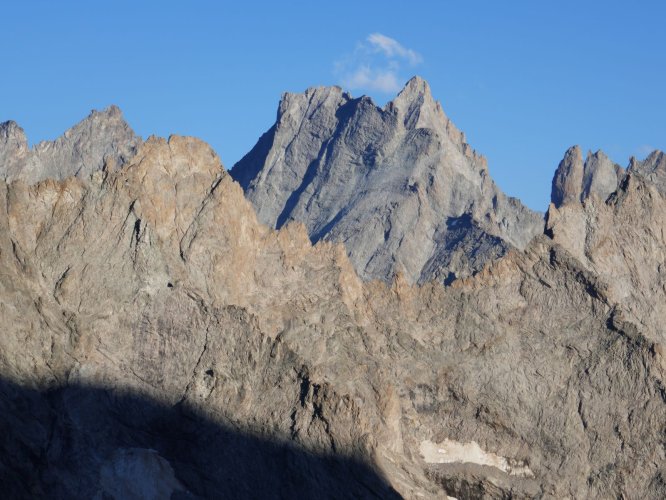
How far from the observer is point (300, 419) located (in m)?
86.1

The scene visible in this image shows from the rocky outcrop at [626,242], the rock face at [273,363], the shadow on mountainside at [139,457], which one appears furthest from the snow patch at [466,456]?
the rocky outcrop at [626,242]

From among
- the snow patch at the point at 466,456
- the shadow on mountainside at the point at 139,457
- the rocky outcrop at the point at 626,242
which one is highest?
the rocky outcrop at the point at 626,242

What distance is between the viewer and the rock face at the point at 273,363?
81.9m

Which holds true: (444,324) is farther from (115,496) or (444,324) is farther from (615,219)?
(115,496)

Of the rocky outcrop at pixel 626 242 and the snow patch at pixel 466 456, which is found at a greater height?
the rocky outcrop at pixel 626 242

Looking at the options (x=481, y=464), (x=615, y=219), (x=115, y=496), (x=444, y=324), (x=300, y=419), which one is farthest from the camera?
(x=615, y=219)

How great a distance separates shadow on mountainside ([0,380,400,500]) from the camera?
251 feet

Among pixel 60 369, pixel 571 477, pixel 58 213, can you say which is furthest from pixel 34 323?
pixel 571 477

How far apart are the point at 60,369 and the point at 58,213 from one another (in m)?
10.5

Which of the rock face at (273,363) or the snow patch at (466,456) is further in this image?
the snow patch at (466,456)

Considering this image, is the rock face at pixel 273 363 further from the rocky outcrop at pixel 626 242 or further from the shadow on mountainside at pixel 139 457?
the rocky outcrop at pixel 626 242

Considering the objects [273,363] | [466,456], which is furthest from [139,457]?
[466,456]

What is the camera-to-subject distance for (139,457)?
80125 mm

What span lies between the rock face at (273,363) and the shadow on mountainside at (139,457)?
10cm
